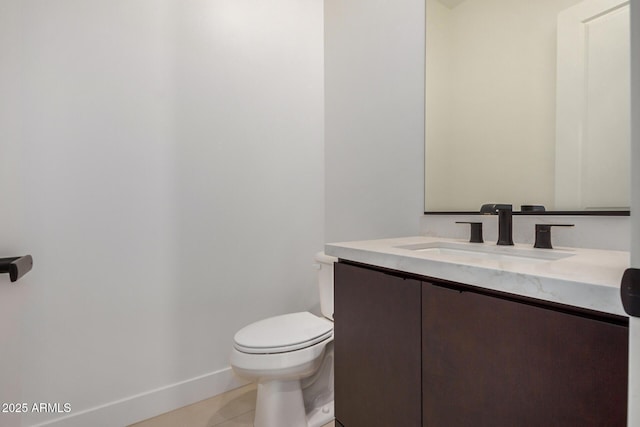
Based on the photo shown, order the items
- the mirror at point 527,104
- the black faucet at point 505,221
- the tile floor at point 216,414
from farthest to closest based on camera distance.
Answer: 1. the tile floor at point 216,414
2. the black faucet at point 505,221
3. the mirror at point 527,104

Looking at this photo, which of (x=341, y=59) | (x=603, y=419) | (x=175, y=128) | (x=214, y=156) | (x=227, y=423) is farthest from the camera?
(x=341, y=59)

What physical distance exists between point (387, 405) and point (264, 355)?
54cm

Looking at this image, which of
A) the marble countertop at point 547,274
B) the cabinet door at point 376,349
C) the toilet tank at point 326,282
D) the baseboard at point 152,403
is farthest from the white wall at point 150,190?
the marble countertop at point 547,274

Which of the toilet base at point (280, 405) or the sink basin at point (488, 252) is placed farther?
the toilet base at point (280, 405)

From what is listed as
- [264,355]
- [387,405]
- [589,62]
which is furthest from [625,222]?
[264,355]

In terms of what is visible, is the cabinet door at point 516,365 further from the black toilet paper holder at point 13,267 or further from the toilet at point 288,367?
the black toilet paper holder at point 13,267

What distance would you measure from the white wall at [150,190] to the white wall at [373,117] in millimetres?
188

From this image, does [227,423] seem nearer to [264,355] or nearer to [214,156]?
[264,355]

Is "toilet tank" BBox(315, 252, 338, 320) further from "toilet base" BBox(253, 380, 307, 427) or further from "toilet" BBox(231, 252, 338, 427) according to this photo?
"toilet base" BBox(253, 380, 307, 427)

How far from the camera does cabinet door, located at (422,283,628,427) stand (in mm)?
480

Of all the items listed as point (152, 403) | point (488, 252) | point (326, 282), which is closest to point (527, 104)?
point (488, 252)

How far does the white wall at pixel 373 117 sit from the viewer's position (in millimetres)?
1466

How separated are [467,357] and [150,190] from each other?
1.47 metres

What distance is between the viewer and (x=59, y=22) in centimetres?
127
